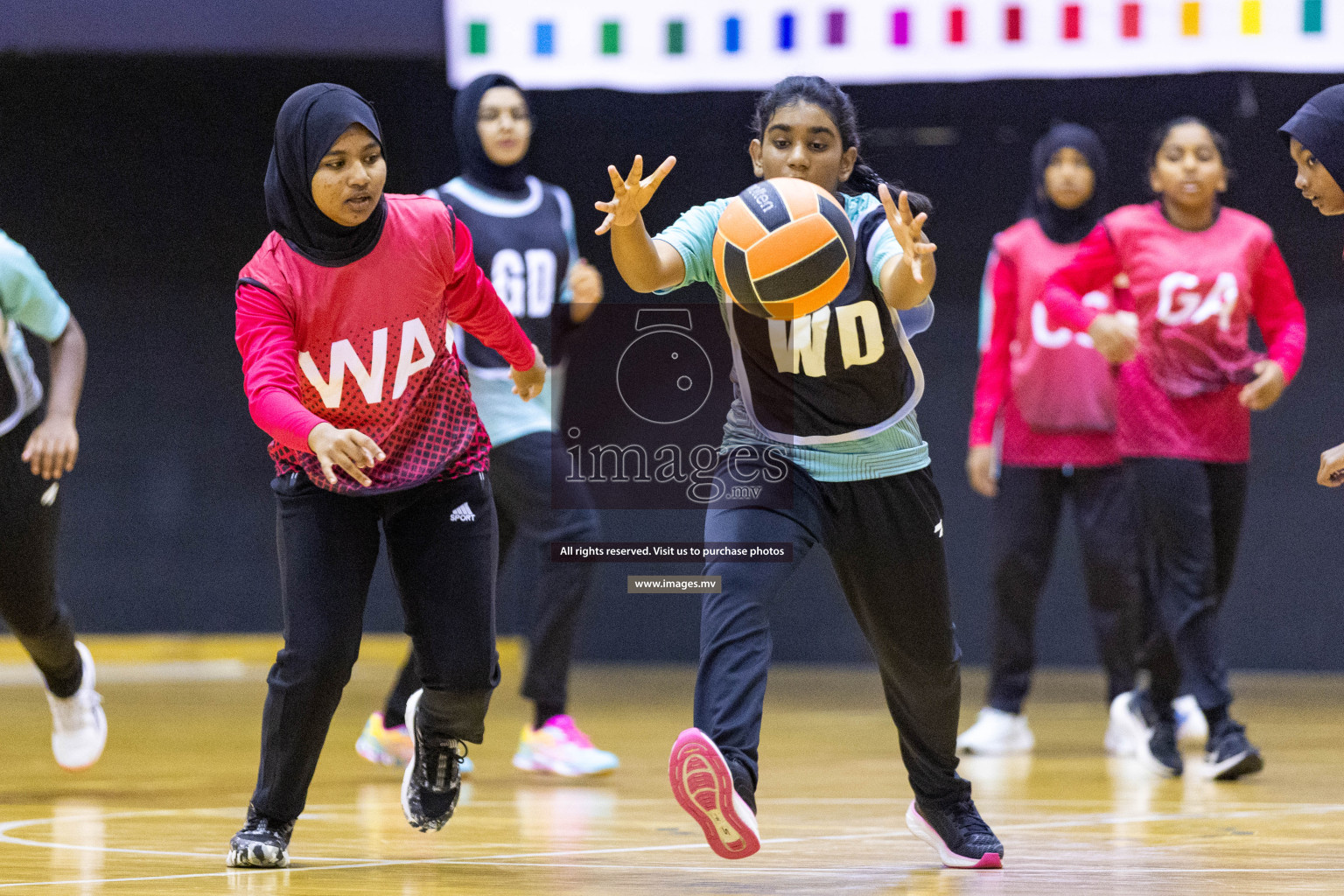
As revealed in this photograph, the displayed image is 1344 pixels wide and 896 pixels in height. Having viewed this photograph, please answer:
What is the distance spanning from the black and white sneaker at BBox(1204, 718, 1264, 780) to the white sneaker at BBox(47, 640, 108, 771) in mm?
3054

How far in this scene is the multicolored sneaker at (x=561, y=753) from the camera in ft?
15.7

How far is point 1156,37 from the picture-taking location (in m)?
6.63

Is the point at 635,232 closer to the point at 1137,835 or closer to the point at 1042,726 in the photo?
the point at 1137,835

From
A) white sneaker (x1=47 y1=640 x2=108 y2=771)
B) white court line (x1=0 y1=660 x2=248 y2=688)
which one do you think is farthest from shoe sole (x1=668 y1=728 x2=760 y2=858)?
white court line (x1=0 y1=660 x2=248 y2=688)

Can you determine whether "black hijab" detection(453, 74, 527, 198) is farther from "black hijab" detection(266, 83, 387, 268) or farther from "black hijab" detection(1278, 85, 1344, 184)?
"black hijab" detection(1278, 85, 1344, 184)

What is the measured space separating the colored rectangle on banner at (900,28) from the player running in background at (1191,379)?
1.95 meters

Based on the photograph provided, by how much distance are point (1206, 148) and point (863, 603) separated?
7.76ft

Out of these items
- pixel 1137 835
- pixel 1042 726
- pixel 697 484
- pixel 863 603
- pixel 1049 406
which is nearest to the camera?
pixel 863 603

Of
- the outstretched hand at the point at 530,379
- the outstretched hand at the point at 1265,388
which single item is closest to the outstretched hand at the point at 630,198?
the outstretched hand at the point at 530,379

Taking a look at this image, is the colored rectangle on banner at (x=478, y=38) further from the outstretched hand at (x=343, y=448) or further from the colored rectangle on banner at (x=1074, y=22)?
the outstretched hand at (x=343, y=448)

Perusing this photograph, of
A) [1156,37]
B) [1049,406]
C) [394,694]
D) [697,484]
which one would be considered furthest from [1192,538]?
[1156,37]

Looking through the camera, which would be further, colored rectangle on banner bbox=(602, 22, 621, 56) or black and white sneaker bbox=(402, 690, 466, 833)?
colored rectangle on banner bbox=(602, 22, 621, 56)

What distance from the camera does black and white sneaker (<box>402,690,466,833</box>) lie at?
11.6ft

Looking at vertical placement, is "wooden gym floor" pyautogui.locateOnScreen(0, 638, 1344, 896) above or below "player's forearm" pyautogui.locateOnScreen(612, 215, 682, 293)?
below
